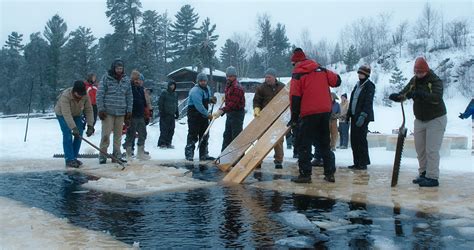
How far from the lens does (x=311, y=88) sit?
6.21 meters

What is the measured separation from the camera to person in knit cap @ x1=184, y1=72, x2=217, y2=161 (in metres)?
8.95

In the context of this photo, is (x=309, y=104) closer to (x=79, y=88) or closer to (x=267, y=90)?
(x=267, y=90)

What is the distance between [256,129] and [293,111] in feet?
5.69

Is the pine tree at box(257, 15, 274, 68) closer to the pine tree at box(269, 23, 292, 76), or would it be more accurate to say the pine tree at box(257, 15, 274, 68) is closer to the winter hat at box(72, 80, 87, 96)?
the pine tree at box(269, 23, 292, 76)

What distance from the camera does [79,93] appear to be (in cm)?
782

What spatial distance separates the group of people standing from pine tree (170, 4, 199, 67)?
49.0 m

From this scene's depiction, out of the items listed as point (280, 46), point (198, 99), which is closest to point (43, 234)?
point (198, 99)

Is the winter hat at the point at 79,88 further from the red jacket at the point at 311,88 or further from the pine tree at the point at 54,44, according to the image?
the pine tree at the point at 54,44

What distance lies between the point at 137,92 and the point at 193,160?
1774mm

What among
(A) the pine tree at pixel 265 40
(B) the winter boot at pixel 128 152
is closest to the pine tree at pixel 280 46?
(A) the pine tree at pixel 265 40

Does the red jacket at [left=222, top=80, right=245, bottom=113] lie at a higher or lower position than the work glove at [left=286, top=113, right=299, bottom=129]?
higher

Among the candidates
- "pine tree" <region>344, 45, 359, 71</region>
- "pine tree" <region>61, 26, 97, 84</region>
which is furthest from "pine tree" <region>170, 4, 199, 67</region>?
"pine tree" <region>344, 45, 359, 71</region>

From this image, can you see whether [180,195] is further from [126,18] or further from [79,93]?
[126,18]

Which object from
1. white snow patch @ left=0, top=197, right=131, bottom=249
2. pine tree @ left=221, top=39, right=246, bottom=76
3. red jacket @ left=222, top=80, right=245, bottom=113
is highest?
pine tree @ left=221, top=39, right=246, bottom=76
